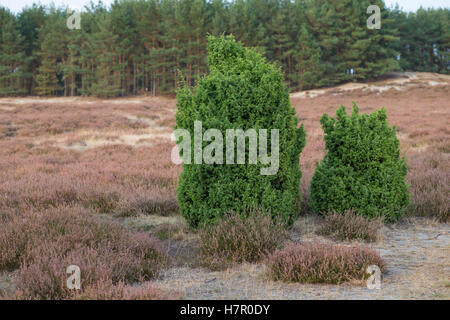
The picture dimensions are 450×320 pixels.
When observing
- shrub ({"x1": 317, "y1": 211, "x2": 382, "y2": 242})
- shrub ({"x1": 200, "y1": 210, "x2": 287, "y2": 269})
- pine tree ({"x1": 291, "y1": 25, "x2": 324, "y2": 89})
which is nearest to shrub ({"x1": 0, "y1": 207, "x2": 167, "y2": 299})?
shrub ({"x1": 200, "y1": 210, "x2": 287, "y2": 269})

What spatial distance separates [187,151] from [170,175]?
395 centimetres

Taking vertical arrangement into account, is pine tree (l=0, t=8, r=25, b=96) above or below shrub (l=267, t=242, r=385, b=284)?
above

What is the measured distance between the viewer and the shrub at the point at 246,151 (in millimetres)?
4699

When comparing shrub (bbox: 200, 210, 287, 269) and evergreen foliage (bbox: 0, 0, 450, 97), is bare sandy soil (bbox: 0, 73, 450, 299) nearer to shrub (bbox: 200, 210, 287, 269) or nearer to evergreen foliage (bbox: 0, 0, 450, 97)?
shrub (bbox: 200, 210, 287, 269)

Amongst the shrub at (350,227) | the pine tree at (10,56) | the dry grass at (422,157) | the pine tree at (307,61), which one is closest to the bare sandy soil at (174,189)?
the dry grass at (422,157)

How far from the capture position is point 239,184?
469 centimetres

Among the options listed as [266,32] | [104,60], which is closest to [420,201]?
[104,60]

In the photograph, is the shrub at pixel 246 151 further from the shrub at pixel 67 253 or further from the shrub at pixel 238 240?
the shrub at pixel 67 253

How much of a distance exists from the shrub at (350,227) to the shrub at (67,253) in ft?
7.12

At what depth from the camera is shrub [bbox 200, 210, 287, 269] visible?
4047 mm

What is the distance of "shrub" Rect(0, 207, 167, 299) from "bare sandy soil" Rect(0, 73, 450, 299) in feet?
0.93

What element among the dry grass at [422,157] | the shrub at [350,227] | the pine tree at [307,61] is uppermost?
the pine tree at [307,61]

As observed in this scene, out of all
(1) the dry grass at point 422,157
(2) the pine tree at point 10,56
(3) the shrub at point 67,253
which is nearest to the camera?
(3) the shrub at point 67,253

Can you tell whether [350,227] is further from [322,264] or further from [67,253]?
[67,253]
